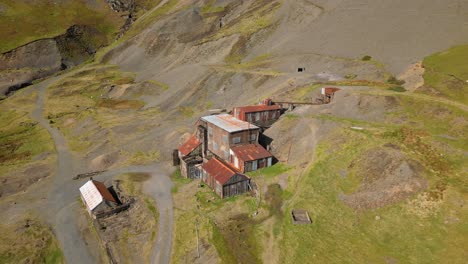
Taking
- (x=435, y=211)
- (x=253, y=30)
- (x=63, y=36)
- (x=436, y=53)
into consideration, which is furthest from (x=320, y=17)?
(x=63, y=36)

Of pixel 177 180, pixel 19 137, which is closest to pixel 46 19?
pixel 19 137

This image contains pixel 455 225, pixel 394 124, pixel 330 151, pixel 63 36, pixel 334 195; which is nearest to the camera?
pixel 455 225

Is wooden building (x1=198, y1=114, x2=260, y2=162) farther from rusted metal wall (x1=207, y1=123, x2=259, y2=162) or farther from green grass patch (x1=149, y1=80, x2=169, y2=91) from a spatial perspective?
green grass patch (x1=149, y1=80, x2=169, y2=91)

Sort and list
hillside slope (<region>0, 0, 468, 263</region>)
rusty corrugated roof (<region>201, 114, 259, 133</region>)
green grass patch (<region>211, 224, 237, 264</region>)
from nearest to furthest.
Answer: hillside slope (<region>0, 0, 468, 263</region>)
green grass patch (<region>211, 224, 237, 264</region>)
rusty corrugated roof (<region>201, 114, 259, 133</region>)

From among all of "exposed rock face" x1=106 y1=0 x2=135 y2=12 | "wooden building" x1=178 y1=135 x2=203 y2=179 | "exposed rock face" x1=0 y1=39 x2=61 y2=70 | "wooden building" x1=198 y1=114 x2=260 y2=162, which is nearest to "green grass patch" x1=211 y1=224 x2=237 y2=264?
"wooden building" x1=198 y1=114 x2=260 y2=162

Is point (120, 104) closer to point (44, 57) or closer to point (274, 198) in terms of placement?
point (44, 57)

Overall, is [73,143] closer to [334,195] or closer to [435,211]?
[334,195]
